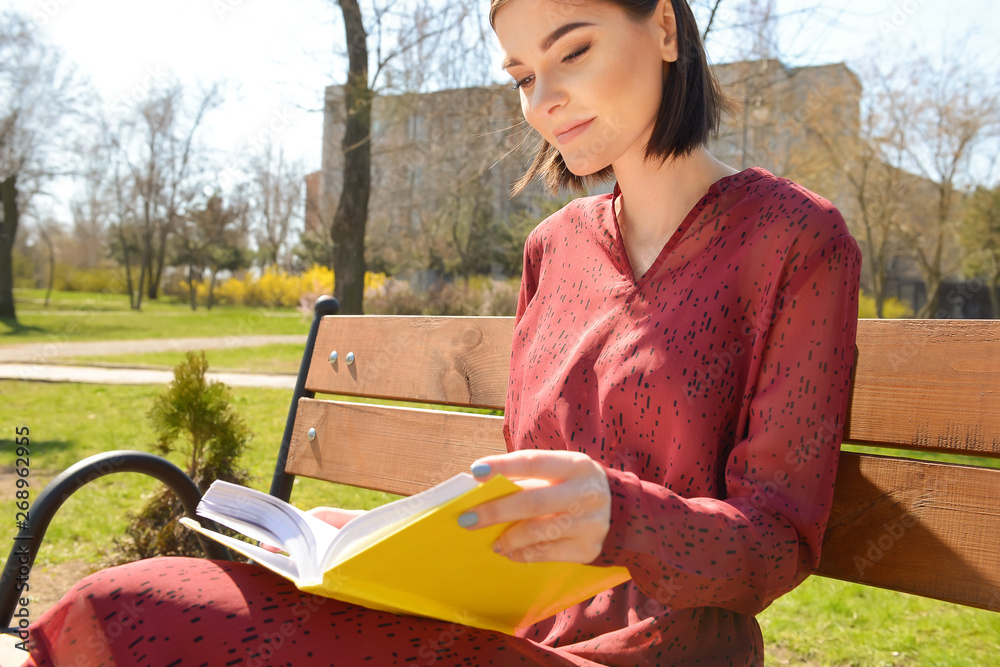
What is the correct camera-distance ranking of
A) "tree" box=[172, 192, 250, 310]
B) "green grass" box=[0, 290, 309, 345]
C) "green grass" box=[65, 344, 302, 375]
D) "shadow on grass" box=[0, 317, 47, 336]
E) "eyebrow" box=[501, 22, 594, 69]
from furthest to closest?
"tree" box=[172, 192, 250, 310] < "shadow on grass" box=[0, 317, 47, 336] < "green grass" box=[0, 290, 309, 345] < "green grass" box=[65, 344, 302, 375] < "eyebrow" box=[501, 22, 594, 69]

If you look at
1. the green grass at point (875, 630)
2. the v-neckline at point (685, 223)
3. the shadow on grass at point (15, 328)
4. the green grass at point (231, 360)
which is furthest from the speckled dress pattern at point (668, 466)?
the shadow on grass at point (15, 328)

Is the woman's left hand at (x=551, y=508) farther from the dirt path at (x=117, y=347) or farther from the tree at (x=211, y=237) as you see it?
the tree at (x=211, y=237)

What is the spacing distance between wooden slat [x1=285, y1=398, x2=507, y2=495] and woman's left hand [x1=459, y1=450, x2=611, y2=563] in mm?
857

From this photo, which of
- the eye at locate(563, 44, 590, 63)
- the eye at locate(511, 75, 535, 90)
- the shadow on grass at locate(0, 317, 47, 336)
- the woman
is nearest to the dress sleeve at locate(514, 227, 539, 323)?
the woman

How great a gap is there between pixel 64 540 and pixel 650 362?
452cm

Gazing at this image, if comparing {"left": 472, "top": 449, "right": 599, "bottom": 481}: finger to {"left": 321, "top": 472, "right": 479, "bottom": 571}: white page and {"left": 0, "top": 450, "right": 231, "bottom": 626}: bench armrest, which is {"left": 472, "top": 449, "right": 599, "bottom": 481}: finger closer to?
{"left": 321, "top": 472, "right": 479, "bottom": 571}: white page

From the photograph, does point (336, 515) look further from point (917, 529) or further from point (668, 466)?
point (917, 529)

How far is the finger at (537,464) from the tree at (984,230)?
25828 mm

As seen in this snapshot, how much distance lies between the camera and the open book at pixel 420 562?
0.76 metres

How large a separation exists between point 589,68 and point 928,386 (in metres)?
0.76

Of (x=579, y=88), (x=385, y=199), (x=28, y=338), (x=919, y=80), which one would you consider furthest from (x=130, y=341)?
(x=919, y=80)

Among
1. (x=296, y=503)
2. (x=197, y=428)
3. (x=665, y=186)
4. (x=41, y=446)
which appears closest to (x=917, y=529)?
(x=665, y=186)

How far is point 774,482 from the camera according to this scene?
1.06m

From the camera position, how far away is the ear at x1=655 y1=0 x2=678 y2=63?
132 centimetres
